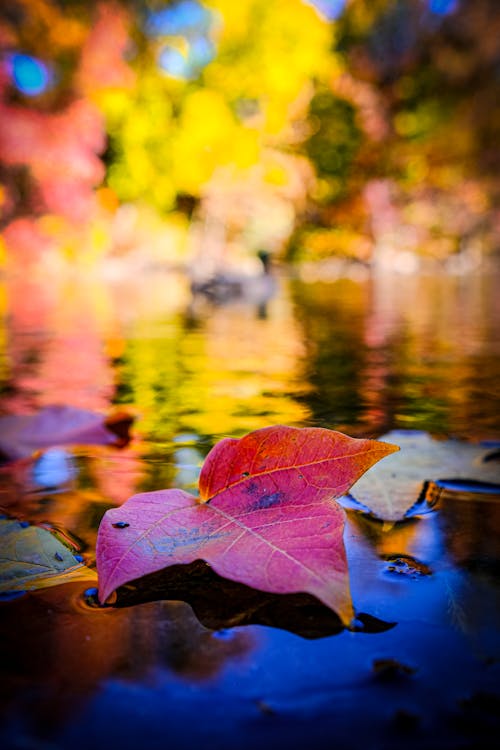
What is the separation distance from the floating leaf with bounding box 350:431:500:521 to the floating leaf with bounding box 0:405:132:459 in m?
0.31

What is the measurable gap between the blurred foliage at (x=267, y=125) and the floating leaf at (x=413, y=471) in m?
7.63

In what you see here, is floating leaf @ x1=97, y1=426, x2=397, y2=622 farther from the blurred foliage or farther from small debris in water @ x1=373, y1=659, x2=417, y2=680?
the blurred foliage

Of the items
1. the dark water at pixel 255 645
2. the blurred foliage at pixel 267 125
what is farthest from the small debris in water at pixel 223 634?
the blurred foliage at pixel 267 125

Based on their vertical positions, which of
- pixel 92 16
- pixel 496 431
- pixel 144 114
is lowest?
pixel 496 431

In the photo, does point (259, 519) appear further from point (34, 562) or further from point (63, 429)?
point (63, 429)

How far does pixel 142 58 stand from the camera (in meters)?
10.7

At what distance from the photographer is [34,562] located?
342mm

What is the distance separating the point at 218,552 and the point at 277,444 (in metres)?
0.07

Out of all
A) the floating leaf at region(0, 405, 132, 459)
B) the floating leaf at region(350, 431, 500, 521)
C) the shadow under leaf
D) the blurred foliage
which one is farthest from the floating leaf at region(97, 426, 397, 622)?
the blurred foliage

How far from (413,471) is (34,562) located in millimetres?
318

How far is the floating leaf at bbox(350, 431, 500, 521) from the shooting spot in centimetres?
45

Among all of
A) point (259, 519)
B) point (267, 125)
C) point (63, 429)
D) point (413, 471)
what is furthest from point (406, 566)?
point (267, 125)

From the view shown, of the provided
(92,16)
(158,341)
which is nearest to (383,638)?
(158,341)

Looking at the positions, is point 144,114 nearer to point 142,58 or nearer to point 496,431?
point 142,58
